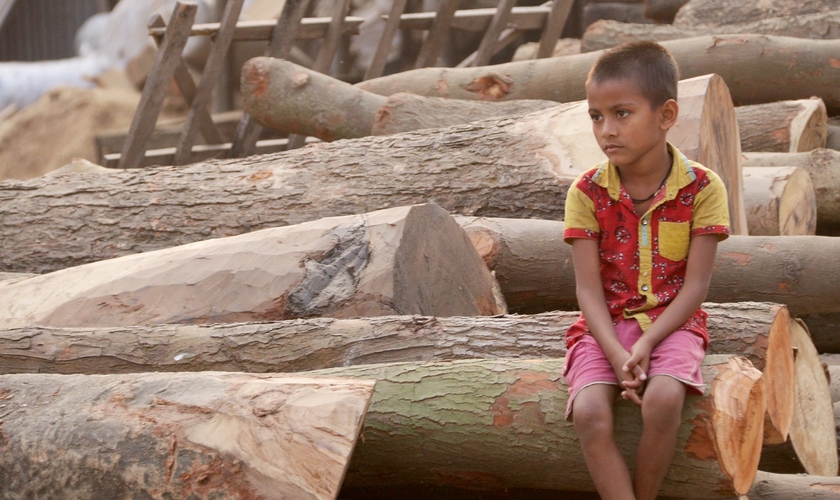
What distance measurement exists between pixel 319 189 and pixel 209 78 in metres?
3.36

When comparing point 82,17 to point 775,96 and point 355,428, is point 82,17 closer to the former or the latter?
point 775,96

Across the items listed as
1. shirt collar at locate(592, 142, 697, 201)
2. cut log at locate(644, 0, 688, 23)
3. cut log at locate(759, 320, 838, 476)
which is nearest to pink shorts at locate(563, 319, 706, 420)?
shirt collar at locate(592, 142, 697, 201)

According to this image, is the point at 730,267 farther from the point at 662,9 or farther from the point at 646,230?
the point at 662,9

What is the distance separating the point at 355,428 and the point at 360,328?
71cm

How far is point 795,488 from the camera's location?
2.56 metres

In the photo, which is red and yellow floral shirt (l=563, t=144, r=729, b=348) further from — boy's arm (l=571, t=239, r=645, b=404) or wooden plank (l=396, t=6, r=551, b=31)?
wooden plank (l=396, t=6, r=551, b=31)

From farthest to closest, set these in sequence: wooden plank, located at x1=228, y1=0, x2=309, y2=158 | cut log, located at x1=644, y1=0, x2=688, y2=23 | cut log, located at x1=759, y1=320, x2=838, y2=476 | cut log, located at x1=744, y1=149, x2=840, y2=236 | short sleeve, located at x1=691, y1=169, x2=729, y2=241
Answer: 1. cut log, located at x1=644, y1=0, x2=688, y2=23
2. wooden plank, located at x1=228, y1=0, x2=309, y2=158
3. cut log, located at x1=744, y1=149, x2=840, y2=236
4. cut log, located at x1=759, y1=320, x2=838, y2=476
5. short sleeve, located at x1=691, y1=169, x2=729, y2=241

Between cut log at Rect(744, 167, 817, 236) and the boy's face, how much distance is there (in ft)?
7.67

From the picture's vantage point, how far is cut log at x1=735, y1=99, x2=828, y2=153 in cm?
548

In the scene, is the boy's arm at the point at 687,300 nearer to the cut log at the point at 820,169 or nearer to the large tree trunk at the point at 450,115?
the large tree trunk at the point at 450,115

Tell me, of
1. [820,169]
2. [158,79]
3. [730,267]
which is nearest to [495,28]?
[158,79]

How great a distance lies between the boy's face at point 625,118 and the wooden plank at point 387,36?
5.86m

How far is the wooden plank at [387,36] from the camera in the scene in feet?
25.9

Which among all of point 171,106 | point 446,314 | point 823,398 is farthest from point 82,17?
point 823,398
